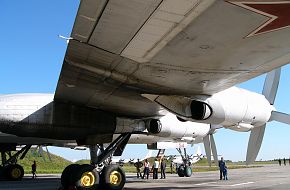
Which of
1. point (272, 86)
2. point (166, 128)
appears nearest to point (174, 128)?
point (166, 128)

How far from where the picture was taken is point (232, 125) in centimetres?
1073

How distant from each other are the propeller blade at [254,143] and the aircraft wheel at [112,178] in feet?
13.4

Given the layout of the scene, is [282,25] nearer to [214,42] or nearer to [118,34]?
[214,42]

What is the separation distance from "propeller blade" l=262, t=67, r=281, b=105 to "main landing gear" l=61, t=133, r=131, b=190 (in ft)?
17.0

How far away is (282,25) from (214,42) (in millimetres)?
1091

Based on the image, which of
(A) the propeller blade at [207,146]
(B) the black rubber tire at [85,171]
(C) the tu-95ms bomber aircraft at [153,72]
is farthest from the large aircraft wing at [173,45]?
(A) the propeller blade at [207,146]

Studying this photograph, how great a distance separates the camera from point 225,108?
9859 mm

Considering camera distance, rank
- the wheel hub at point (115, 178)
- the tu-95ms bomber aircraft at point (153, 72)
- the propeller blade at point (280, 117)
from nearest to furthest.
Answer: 1. the tu-95ms bomber aircraft at point (153, 72)
2. the propeller blade at point (280, 117)
3. the wheel hub at point (115, 178)

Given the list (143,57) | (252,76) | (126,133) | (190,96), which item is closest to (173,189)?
(126,133)

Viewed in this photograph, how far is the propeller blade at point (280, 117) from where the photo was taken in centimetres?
1151

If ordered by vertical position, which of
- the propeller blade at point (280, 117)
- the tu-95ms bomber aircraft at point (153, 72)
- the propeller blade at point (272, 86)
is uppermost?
the propeller blade at point (272, 86)

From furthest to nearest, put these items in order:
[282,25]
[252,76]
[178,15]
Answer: [252,76] < [282,25] < [178,15]

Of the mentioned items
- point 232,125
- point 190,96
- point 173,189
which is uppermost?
point 190,96

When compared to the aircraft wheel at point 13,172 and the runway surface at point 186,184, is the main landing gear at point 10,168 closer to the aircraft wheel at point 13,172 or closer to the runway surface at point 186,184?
the aircraft wheel at point 13,172
